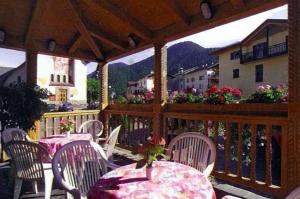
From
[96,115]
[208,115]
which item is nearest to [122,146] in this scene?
[96,115]

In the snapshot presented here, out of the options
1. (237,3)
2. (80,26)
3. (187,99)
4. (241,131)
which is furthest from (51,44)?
(241,131)

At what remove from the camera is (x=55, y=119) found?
22.1ft

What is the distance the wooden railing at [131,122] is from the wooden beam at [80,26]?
4.60ft

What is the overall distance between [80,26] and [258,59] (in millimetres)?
18277

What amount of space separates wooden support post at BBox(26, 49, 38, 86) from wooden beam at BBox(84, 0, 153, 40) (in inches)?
71.7

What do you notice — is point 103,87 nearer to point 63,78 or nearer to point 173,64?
point 63,78

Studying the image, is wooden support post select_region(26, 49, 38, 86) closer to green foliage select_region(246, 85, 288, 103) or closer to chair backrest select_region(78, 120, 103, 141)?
chair backrest select_region(78, 120, 103, 141)

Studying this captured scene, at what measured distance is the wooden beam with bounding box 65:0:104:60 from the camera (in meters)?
5.42

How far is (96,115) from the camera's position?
Result: 7.36m

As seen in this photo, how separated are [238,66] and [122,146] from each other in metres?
19.0

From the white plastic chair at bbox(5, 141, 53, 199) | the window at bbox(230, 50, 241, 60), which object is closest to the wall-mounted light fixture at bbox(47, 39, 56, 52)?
the white plastic chair at bbox(5, 141, 53, 199)

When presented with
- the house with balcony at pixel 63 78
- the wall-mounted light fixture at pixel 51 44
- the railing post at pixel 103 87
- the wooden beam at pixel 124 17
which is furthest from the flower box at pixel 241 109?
the house with balcony at pixel 63 78

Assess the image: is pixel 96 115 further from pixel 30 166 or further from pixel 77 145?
pixel 77 145

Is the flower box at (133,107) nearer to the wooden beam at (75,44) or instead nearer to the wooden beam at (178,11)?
the wooden beam at (75,44)
